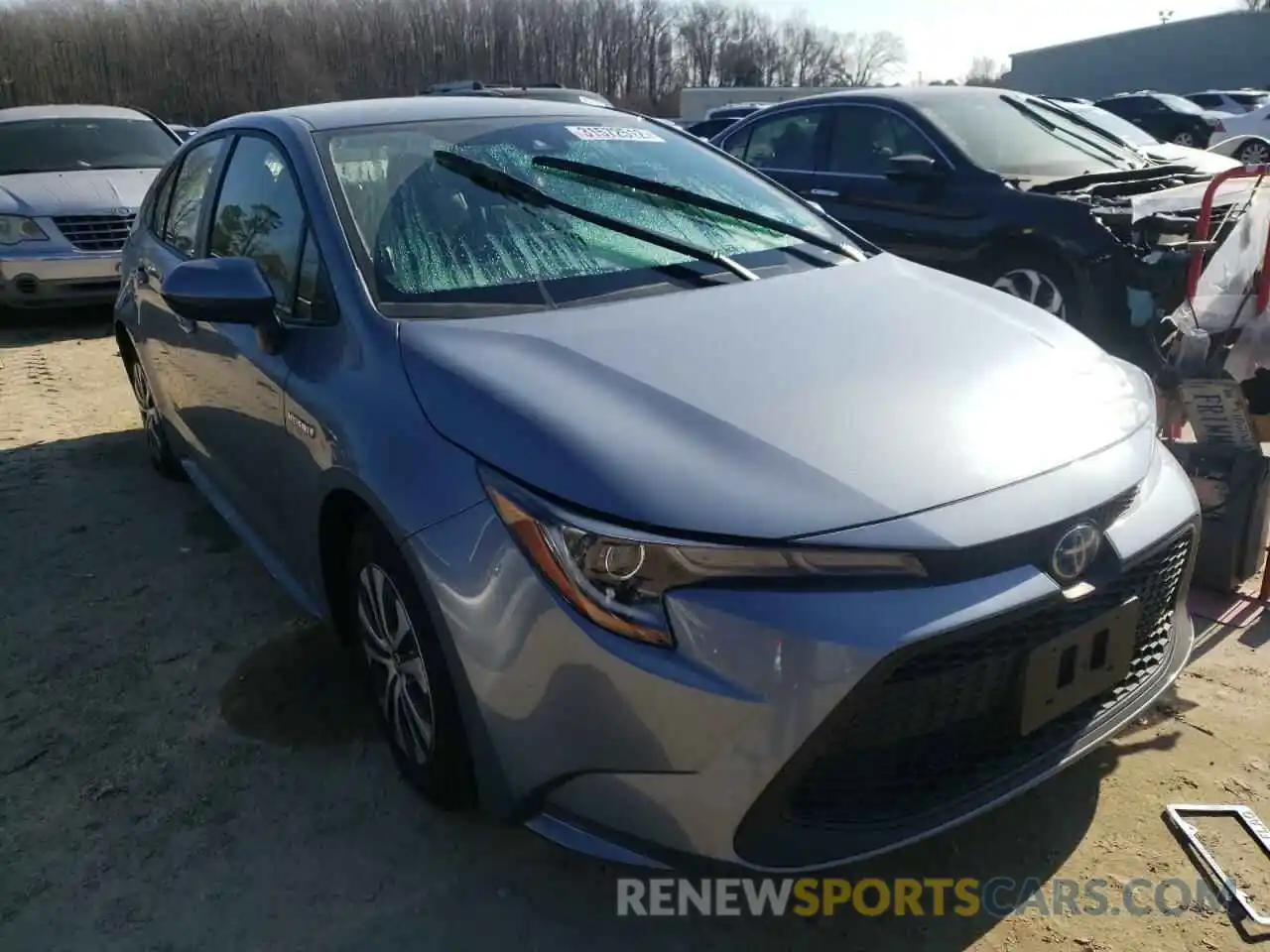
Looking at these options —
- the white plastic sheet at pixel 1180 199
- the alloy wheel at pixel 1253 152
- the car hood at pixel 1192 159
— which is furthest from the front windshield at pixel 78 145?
the alloy wheel at pixel 1253 152

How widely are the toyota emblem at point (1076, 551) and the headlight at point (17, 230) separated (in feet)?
25.7

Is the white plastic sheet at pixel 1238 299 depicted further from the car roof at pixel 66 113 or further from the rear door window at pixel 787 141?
the car roof at pixel 66 113

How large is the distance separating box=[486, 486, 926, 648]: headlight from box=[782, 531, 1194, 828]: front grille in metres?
0.17

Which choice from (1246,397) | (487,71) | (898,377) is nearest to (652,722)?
(898,377)

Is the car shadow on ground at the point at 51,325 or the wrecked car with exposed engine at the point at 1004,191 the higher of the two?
the wrecked car with exposed engine at the point at 1004,191

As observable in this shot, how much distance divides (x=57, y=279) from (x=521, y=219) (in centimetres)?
624

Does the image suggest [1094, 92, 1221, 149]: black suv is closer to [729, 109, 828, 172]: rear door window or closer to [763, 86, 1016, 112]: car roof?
[763, 86, 1016, 112]: car roof

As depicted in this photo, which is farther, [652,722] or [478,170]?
[478,170]

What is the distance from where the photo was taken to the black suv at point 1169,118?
63.5 ft

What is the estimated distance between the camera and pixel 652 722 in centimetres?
164

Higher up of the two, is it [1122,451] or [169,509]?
[1122,451]

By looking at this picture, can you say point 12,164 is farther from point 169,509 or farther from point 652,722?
point 652,722

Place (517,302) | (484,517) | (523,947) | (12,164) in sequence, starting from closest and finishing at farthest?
(484,517)
(523,947)
(517,302)
(12,164)

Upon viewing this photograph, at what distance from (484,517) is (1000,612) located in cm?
91
